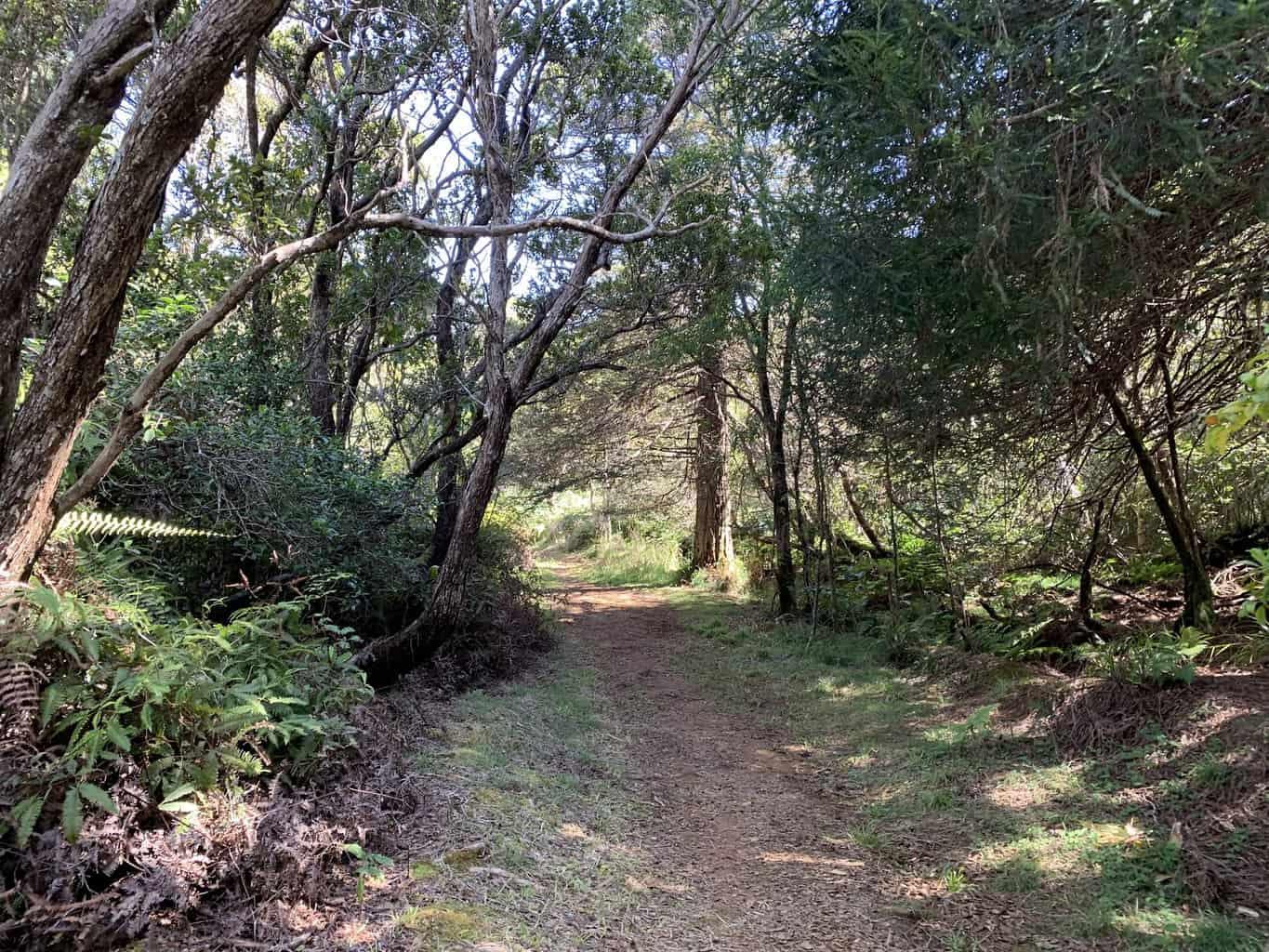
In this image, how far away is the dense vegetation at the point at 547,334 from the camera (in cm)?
288

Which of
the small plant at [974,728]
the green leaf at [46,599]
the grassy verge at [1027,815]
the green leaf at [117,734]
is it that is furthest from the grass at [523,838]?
the small plant at [974,728]

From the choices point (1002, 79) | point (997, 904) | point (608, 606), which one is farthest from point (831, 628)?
point (1002, 79)

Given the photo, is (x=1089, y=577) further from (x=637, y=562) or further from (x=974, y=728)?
(x=637, y=562)

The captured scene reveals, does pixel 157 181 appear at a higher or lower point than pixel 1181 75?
lower

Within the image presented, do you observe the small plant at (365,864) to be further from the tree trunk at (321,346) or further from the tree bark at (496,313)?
the tree trunk at (321,346)

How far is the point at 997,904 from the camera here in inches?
135

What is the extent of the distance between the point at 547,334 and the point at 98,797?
16.8ft

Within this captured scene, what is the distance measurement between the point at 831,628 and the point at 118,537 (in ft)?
26.0

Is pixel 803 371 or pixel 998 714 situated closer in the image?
pixel 998 714

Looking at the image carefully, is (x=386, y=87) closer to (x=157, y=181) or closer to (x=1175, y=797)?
(x=157, y=181)

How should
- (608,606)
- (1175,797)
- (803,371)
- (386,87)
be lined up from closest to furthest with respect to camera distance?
(1175,797) < (386,87) < (803,371) < (608,606)

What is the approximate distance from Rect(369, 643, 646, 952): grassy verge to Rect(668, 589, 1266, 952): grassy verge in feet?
4.94

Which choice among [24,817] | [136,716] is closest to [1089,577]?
[136,716]

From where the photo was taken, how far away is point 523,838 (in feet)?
12.4
